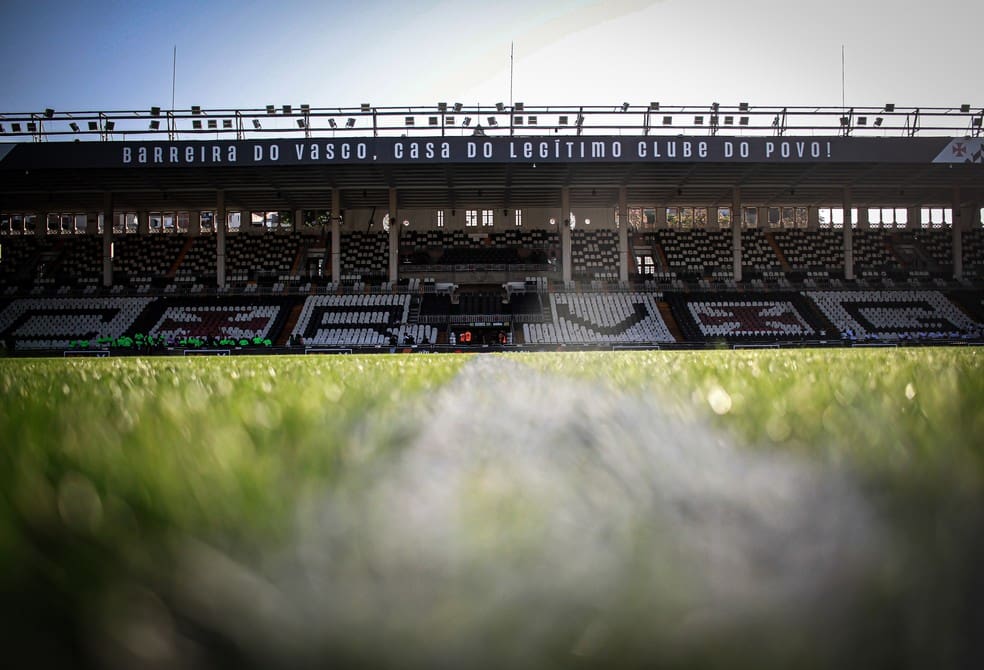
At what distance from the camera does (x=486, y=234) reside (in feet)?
129

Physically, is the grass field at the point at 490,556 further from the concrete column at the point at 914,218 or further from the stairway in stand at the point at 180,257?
the concrete column at the point at 914,218

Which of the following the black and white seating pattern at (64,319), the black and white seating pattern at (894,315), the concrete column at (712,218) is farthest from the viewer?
the concrete column at (712,218)

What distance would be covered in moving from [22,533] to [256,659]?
180 millimetres

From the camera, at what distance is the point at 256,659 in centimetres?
37

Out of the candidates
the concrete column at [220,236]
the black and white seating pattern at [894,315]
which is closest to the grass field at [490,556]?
the black and white seating pattern at [894,315]

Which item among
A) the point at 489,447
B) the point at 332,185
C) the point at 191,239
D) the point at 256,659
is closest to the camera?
the point at 256,659

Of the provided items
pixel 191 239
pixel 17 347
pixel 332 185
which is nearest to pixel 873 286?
pixel 332 185

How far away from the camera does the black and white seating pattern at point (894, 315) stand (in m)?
31.1

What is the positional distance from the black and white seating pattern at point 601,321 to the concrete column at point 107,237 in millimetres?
22627

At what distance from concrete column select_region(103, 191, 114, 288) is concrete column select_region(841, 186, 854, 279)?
3934cm

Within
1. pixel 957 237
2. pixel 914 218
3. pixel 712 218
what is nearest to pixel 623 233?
pixel 712 218

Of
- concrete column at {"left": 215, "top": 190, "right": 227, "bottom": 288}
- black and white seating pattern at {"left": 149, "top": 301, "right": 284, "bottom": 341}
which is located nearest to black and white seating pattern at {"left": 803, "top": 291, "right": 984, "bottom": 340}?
black and white seating pattern at {"left": 149, "top": 301, "right": 284, "bottom": 341}

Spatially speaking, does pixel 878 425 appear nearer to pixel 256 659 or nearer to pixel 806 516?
pixel 806 516

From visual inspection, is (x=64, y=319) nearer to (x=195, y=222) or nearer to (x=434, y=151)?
(x=195, y=222)
